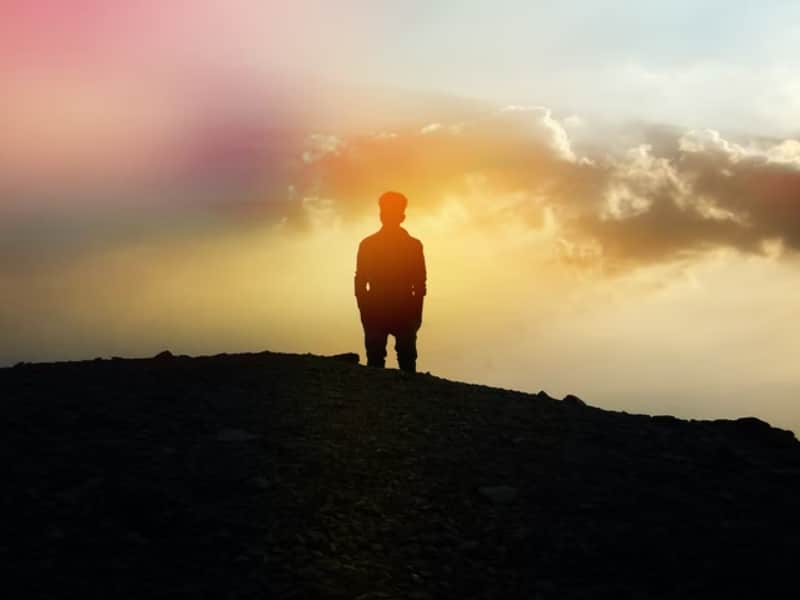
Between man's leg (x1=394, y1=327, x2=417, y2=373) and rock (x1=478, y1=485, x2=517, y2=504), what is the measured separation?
6.93 metres

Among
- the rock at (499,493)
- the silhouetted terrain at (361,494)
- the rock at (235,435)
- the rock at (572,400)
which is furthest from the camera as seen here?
the rock at (572,400)

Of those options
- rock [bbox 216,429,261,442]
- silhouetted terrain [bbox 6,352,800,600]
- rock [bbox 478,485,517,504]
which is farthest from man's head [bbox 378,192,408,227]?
rock [bbox 478,485,517,504]

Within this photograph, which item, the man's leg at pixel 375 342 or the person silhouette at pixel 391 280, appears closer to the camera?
the person silhouette at pixel 391 280

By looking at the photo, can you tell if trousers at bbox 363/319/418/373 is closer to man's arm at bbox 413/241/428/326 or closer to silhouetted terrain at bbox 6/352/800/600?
man's arm at bbox 413/241/428/326

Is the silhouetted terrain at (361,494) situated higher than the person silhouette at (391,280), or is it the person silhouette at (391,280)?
the person silhouette at (391,280)

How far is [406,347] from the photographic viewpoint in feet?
57.8

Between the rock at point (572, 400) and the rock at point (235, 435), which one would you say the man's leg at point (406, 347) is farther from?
the rock at point (235, 435)

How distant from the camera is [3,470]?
10.3 meters

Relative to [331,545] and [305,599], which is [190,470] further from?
[305,599]

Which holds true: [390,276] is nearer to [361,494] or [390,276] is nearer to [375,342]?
[375,342]

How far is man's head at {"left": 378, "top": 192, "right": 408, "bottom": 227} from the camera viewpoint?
17344 millimetres

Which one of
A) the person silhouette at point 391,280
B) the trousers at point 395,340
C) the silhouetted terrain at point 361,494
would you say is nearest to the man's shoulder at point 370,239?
the person silhouette at point 391,280

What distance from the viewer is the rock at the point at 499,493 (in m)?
10.5

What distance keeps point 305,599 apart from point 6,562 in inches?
103
